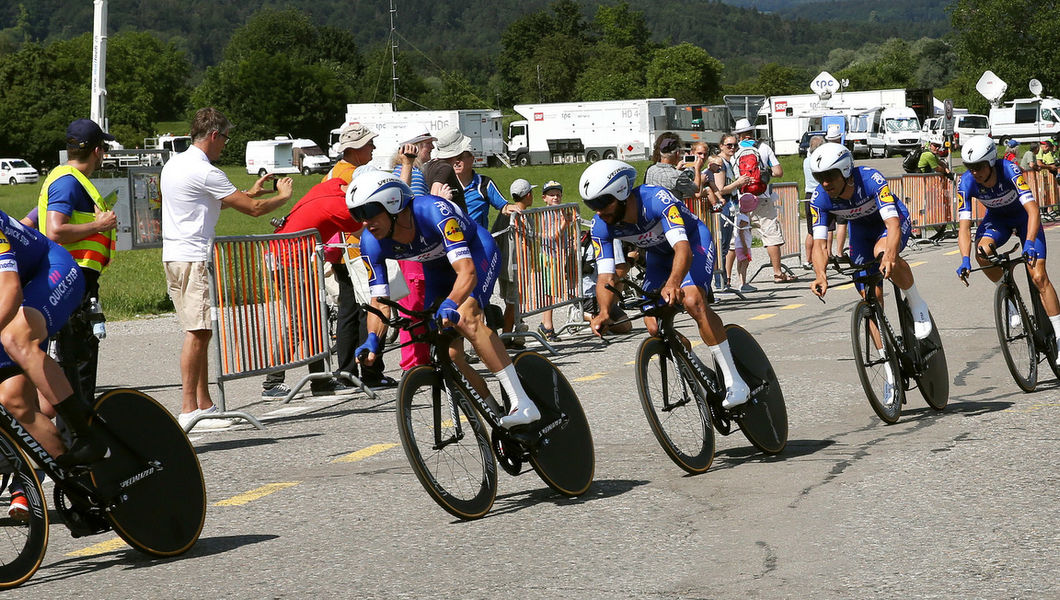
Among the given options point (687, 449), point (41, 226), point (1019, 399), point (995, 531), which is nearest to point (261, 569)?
point (687, 449)

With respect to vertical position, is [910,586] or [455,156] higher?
[455,156]

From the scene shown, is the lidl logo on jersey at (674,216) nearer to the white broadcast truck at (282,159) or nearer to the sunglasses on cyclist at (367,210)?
the sunglasses on cyclist at (367,210)

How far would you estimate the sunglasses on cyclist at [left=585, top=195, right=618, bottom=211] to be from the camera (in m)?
7.27

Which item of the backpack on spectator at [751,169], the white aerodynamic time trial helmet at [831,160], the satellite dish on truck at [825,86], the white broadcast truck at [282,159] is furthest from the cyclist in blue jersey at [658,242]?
Result: the white broadcast truck at [282,159]

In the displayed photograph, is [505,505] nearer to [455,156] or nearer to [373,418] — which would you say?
[373,418]

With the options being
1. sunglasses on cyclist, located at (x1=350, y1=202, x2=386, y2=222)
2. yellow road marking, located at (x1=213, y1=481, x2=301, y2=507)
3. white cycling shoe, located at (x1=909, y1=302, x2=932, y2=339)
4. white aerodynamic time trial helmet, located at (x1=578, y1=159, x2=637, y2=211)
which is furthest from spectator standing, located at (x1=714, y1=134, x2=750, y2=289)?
sunglasses on cyclist, located at (x1=350, y1=202, x2=386, y2=222)

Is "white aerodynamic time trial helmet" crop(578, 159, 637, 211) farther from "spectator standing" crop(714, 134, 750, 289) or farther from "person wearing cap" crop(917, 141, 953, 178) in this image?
"person wearing cap" crop(917, 141, 953, 178)

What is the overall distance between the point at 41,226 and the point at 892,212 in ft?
17.4

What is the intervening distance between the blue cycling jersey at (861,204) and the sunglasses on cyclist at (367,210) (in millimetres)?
3590

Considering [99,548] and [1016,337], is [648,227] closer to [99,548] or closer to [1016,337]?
[99,548]

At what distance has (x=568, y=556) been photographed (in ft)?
19.3

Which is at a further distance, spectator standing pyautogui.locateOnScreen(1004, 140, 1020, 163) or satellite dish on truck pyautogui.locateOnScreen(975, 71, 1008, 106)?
satellite dish on truck pyautogui.locateOnScreen(975, 71, 1008, 106)

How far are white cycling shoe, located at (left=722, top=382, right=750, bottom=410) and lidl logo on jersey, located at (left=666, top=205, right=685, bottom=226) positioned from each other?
3.09 feet

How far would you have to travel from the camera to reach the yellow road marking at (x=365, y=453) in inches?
333
